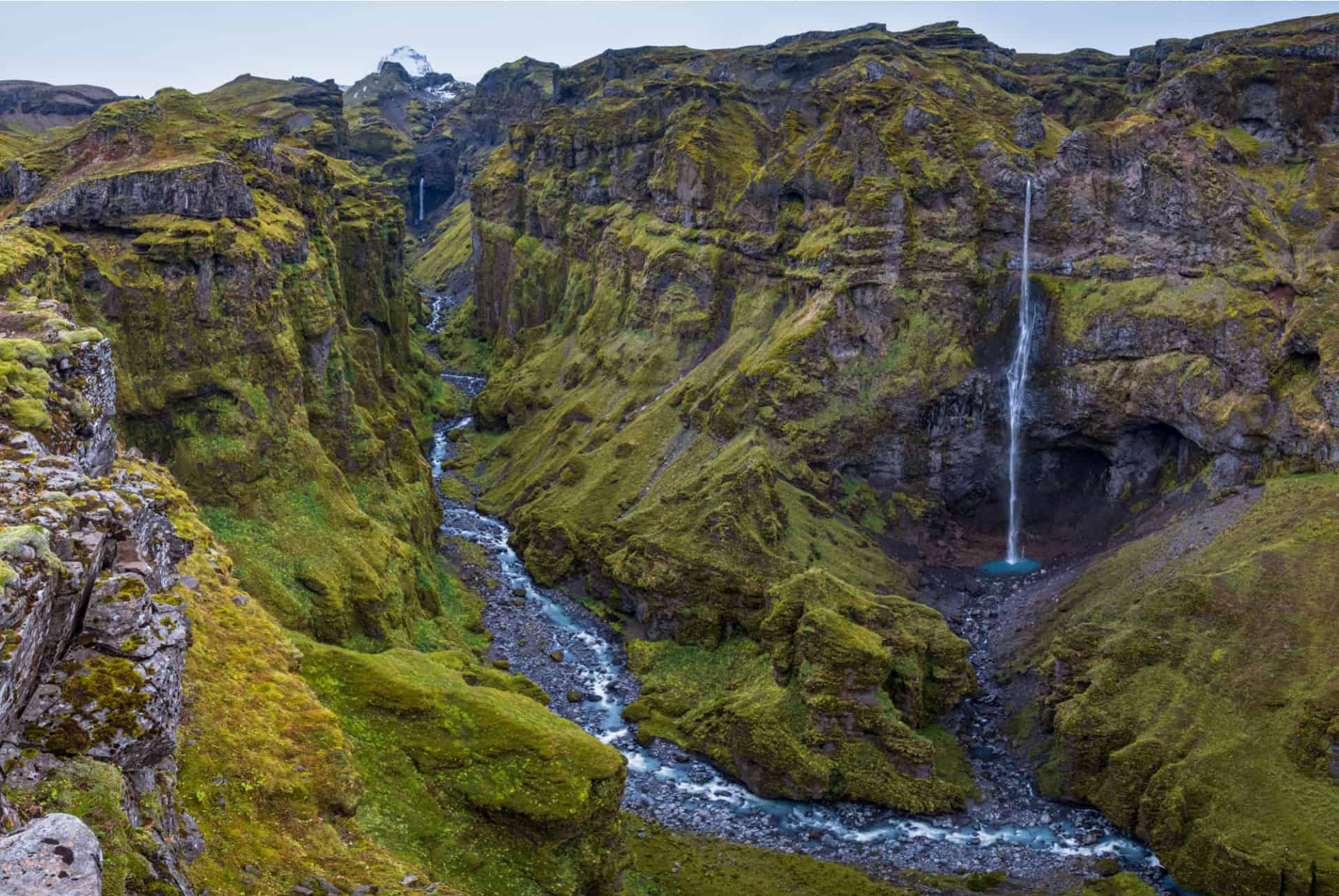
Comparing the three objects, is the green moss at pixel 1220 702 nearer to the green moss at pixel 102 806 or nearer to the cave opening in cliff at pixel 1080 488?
the cave opening in cliff at pixel 1080 488

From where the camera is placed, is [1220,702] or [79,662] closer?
[79,662]

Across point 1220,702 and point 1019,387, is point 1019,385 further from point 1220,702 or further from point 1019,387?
point 1220,702

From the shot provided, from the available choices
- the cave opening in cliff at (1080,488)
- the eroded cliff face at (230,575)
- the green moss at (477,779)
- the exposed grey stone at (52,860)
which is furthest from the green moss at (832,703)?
the exposed grey stone at (52,860)

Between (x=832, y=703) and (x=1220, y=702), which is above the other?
(x=1220, y=702)

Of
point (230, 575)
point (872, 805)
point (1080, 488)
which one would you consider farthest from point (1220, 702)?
point (230, 575)

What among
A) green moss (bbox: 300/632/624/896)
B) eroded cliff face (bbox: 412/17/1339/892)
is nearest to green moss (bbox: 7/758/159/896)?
green moss (bbox: 300/632/624/896)

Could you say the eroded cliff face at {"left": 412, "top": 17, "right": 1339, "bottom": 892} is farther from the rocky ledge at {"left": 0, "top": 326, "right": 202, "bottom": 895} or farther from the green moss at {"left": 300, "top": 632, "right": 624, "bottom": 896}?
the rocky ledge at {"left": 0, "top": 326, "right": 202, "bottom": 895}
